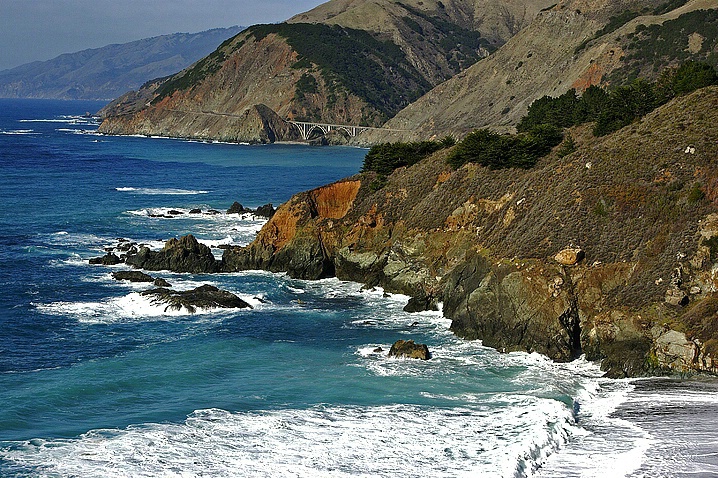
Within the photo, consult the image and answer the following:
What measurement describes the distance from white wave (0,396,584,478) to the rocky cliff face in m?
6.59

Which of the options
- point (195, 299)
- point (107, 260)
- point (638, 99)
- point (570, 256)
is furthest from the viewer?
point (107, 260)

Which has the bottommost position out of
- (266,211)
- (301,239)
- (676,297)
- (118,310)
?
(118,310)

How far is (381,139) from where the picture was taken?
600 ft

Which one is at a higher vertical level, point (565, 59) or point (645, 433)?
point (565, 59)

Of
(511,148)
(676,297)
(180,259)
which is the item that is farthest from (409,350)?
(180,259)

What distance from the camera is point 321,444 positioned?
26.2 metres

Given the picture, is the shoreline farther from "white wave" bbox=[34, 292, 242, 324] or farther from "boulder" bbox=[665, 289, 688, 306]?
"white wave" bbox=[34, 292, 242, 324]

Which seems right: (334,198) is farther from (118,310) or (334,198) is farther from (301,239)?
(118,310)

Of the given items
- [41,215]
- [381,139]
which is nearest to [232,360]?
[41,215]

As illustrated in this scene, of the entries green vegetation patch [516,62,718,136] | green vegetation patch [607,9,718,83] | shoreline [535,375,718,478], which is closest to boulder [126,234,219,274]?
green vegetation patch [516,62,718,136]

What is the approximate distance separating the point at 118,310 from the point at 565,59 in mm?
110677

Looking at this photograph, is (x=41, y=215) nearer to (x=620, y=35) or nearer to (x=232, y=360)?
(x=232, y=360)

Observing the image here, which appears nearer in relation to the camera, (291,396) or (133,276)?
(291,396)

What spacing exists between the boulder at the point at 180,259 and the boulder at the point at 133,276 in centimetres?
277
